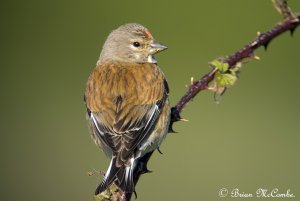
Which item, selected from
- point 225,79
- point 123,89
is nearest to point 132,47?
point 123,89

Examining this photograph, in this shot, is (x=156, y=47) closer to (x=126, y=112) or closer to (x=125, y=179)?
Result: (x=126, y=112)

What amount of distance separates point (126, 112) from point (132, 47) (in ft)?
4.11

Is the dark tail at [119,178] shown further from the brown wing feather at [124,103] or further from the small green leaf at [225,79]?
the small green leaf at [225,79]

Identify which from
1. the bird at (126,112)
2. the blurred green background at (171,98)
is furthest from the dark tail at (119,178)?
the blurred green background at (171,98)

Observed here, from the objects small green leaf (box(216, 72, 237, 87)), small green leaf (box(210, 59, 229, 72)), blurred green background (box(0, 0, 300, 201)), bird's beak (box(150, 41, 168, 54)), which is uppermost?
small green leaf (box(210, 59, 229, 72))

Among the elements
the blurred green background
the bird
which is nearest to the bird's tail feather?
the bird

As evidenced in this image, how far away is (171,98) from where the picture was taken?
26.8 ft

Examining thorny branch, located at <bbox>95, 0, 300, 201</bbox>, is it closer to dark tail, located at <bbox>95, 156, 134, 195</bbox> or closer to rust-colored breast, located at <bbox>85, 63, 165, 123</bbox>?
dark tail, located at <bbox>95, 156, 134, 195</bbox>

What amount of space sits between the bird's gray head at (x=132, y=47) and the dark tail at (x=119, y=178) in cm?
149

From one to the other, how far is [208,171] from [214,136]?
2.61ft

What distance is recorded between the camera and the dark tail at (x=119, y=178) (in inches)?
125

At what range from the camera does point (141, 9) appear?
966 centimetres

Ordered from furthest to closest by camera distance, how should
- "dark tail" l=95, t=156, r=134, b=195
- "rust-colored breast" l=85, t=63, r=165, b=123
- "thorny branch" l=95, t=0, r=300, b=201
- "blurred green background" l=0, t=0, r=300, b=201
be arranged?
"blurred green background" l=0, t=0, r=300, b=201
"rust-colored breast" l=85, t=63, r=165, b=123
"dark tail" l=95, t=156, r=134, b=195
"thorny branch" l=95, t=0, r=300, b=201

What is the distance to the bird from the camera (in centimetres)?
400
